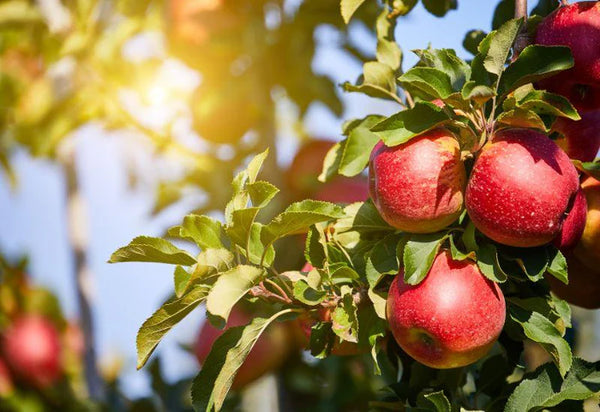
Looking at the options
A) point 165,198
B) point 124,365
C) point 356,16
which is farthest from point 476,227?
point 124,365

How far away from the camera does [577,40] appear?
3.22ft

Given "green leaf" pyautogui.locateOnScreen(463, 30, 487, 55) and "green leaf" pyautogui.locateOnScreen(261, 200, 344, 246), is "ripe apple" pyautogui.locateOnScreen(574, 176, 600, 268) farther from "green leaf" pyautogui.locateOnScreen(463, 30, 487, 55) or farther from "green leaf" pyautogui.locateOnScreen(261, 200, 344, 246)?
"green leaf" pyautogui.locateOnScreen(261, 200, 344, 246)

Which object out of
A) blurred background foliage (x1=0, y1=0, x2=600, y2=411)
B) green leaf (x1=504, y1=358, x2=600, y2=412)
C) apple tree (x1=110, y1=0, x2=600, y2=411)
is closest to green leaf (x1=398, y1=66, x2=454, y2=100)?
apple tree (x1=110, y1=0, x2=600, y2=411)

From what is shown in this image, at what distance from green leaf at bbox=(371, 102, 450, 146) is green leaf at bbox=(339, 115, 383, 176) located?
0.16 m

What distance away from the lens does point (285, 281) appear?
40.2 inches

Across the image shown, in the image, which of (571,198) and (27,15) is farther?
(27,15)

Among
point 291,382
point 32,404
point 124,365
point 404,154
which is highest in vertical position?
point 404,154

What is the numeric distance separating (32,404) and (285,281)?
2.00 metres

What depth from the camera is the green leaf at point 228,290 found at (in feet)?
2.87

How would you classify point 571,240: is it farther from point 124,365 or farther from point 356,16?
point 124,365

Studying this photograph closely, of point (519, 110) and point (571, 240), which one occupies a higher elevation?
point (519, 110)

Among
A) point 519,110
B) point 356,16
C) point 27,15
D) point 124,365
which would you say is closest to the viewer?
point 519,110

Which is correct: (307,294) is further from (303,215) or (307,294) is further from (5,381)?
(5,381)

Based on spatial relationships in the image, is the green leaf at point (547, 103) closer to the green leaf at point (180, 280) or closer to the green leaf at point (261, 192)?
the green leaf at point (261, 192)
